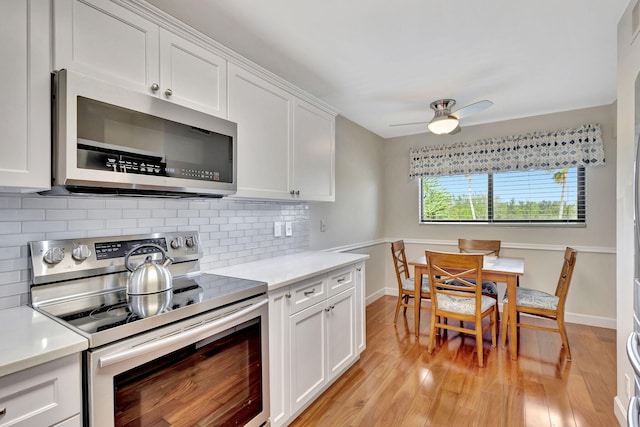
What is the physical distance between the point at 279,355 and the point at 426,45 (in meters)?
2.16

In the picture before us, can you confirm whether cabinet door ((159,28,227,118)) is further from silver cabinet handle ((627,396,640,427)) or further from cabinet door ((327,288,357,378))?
silver cabinet handle ((627,396,640,427))

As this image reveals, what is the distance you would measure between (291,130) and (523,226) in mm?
3091

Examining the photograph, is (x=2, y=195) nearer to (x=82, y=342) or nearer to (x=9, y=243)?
(x=9, y=243)

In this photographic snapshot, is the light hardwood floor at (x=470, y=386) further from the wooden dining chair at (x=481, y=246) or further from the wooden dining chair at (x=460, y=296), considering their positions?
the wooden dining chair at (x=481, y=246)

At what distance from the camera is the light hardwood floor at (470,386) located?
1969 mm

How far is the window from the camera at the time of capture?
3607mm

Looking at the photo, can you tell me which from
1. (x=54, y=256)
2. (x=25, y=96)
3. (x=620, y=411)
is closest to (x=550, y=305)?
(x=620, y=411)

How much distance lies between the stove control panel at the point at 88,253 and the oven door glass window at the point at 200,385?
0.61 metres

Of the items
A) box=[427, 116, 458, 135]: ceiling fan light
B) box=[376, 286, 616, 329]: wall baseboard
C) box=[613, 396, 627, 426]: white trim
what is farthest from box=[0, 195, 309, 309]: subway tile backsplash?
box=[376, 286, 616, 329]: wall baseboard

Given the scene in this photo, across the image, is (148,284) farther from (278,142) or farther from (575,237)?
(575,237)

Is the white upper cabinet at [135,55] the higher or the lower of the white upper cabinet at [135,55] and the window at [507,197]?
the higher

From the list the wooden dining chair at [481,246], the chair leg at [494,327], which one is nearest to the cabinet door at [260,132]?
the chair leg at [494,327]

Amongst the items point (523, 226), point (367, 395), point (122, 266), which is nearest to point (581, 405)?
point (367, 395)

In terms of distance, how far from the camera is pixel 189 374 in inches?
53.0
